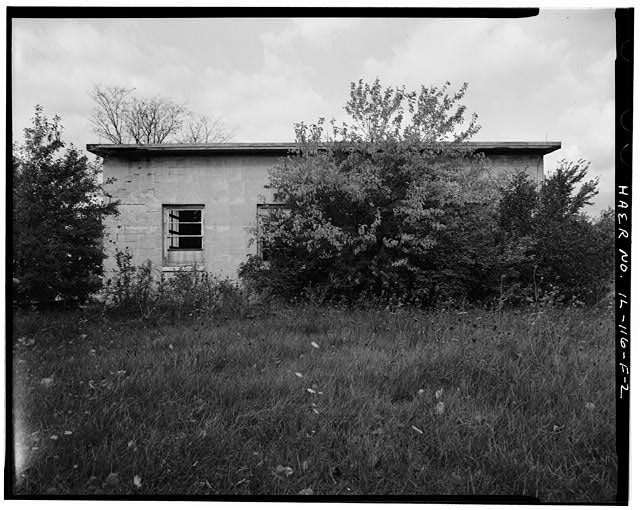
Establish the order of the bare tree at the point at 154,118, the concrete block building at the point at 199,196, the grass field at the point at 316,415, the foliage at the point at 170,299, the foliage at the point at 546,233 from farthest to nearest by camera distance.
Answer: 1. the concrete block building at the point at 199,196
2. the foliage at the point at 546,233
3. the foliage at the point at 170,299
4. the bare tree at the point at 154,118
5. the grass field at the point at 316,415

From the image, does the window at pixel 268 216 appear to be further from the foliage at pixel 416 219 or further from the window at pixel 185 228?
the window at pixel 185 228

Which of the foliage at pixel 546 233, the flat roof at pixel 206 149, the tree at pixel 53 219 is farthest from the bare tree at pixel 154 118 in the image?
the foliage at pixel 546 233

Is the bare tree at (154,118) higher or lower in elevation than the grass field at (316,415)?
higher

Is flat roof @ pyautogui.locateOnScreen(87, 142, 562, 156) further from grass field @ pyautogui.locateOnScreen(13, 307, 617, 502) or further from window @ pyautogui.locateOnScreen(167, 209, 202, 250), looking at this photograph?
grass field @ pyautogui.locateOnScreen(13, 307, 617, 502)

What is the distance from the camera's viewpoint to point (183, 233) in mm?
8258

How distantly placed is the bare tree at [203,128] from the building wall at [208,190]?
1.56 meters

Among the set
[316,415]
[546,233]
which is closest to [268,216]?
[546,233]

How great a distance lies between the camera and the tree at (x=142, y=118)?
305cm

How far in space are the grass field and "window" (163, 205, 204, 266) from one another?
4.97m

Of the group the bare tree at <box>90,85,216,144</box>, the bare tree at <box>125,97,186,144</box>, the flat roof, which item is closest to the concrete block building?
the flat roof

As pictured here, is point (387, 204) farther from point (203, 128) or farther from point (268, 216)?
point (203, 128)

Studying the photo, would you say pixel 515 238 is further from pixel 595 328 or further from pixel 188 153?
pixel 188 153

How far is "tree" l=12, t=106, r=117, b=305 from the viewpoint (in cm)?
243

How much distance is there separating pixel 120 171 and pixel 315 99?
641cm
